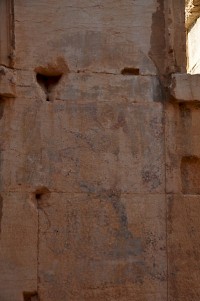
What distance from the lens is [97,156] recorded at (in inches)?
304

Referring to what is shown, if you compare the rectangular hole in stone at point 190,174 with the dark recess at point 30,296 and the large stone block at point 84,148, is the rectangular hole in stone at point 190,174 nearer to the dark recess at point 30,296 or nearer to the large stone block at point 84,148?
the large stone block at point 84,148

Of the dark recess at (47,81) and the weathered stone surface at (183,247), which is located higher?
the dark recess at (47,81)

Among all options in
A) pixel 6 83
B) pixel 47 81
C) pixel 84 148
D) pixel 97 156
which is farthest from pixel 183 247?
pixel 6 83

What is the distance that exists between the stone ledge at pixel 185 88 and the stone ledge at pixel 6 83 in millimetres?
1620

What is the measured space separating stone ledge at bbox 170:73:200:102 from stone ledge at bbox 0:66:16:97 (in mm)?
1620

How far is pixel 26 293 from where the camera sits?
291 inches

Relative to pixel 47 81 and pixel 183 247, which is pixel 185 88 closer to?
pixel 47 81

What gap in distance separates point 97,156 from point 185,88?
1161mm

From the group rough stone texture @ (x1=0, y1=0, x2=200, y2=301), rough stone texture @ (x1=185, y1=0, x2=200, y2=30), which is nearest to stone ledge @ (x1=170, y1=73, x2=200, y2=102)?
rough stone texture @ (x1=0, y1=0, x2=200, y2=301)

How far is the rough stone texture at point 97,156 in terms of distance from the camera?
24.6ft

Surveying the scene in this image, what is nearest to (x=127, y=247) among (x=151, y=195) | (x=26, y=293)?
(x=151, y=195)

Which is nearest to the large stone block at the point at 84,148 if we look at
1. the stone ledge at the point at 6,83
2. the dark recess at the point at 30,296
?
the stone ledge at the point at 6,83

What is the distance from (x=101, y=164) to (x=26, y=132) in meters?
0.80

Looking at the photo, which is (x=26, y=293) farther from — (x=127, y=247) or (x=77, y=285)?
(x=127, y=247)
